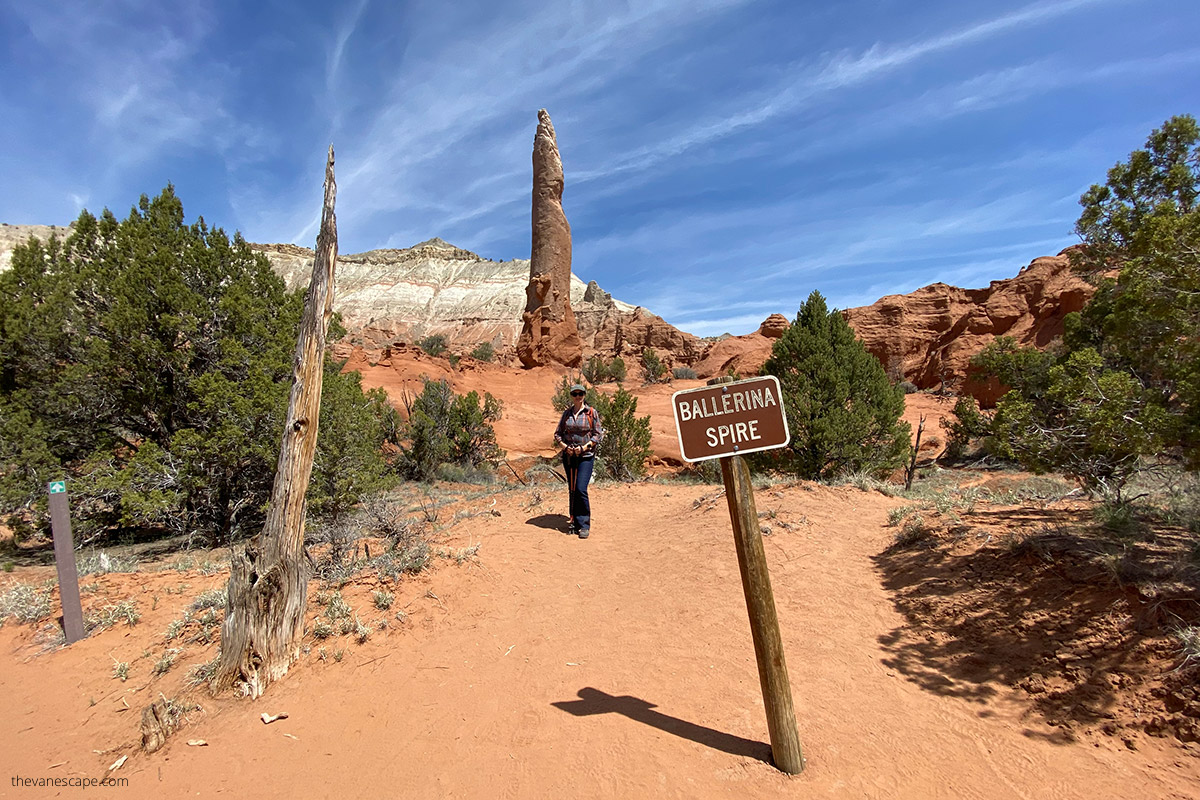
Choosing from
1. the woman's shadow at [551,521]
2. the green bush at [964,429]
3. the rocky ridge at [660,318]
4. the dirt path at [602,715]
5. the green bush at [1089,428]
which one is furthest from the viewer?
the rocky ridge at [660,318]

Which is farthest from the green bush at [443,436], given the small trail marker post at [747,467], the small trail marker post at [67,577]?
the small trail marker post at [747,467]

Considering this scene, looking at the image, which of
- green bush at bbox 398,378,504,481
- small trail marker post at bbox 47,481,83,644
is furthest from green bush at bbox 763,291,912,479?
small trail marker post at bbox 47,481,83,644

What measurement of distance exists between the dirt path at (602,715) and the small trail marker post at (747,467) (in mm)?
305

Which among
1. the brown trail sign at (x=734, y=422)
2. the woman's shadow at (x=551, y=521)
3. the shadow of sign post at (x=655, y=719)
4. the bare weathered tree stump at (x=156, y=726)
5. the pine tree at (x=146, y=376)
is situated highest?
the pine tree at (x=146, y=376)

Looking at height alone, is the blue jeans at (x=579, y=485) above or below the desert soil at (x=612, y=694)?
above

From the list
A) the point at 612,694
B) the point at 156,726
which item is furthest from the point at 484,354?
the point at 612,694

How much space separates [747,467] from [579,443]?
14.1 ft

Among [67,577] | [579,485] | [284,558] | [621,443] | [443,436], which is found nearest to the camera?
[284,558]

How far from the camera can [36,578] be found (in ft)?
25.3

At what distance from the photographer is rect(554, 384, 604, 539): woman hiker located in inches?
271

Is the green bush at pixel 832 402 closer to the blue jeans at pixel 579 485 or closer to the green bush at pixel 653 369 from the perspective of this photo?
the blue jeans at pixel 579 485

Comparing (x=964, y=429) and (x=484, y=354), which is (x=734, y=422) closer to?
(x=964, y=429)

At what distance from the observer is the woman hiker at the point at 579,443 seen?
22.6ft

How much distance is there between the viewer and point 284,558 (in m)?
4.21
